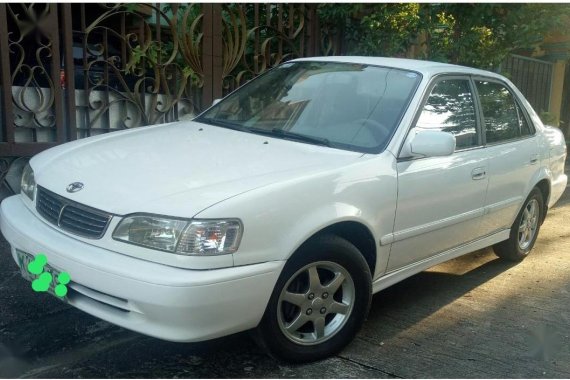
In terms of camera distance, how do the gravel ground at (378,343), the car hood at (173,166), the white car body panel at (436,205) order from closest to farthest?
1. the car hood at (173,166)
2. the gravel ground at (378,343)
3. the white car body panel at (436,205)

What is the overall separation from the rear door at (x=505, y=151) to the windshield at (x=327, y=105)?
953mm

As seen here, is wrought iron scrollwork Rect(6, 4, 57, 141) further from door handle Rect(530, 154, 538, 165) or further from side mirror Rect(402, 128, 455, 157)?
door handle Rect(530, 154, 538, 165)

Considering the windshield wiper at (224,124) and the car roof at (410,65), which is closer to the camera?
the windshield wiper at (224,124)

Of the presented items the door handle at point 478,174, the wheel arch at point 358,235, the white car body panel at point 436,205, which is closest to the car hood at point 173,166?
the wheel arch at point 358,235

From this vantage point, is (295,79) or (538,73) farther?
(538,73)

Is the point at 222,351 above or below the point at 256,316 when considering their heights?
below

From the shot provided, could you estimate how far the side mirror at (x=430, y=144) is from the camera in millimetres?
3525

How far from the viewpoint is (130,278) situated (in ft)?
8.75

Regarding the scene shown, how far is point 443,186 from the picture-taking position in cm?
387

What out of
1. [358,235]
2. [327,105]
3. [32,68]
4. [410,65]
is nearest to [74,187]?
[358,235]

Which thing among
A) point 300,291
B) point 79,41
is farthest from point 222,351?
point 79,41

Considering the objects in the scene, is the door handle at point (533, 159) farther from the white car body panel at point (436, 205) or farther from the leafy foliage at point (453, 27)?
the leafy foliage at point (453, 27)

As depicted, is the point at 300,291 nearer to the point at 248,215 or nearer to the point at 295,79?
the point at 248,215

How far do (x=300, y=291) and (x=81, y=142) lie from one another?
1714 mm
